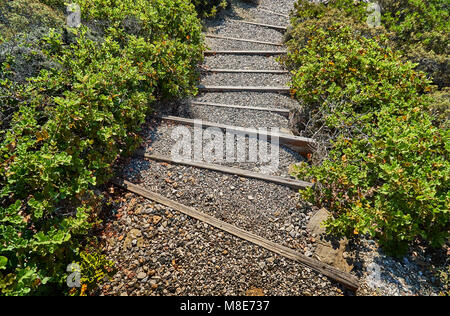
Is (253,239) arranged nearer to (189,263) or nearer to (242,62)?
(189,263)

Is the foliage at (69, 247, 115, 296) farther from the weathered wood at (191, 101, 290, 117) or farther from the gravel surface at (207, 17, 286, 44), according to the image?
the gravel surface at (207, 17, 286, 44)

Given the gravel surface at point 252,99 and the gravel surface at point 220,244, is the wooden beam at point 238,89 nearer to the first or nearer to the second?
the gravel surface at point 252,99

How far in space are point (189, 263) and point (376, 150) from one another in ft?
8.05

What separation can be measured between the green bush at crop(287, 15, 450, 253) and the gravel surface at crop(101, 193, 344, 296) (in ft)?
2.47

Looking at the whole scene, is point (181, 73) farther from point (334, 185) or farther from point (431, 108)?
point (431, 108)

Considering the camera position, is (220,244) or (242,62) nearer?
(220,244)

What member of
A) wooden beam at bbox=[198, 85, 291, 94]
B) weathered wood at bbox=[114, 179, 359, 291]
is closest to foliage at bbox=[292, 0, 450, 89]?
wooden beam at bbox=[198, 85, 291, 94]

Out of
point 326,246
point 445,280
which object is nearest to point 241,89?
point 326,246

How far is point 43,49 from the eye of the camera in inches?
149

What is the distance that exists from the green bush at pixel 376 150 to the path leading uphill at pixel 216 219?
1.49 ft

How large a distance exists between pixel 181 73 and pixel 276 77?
2121 millimetres

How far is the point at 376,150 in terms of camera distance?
3.17 metres

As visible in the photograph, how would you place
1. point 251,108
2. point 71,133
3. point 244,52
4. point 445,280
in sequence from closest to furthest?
point 445,280 → point 71,133 → point 251,108 → point 244,52

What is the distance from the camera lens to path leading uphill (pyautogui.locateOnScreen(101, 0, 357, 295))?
2709 millimetres
